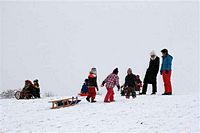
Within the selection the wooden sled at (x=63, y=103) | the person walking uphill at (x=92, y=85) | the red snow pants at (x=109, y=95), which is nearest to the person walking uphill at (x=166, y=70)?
the red snow pants at (x=109, y=95)

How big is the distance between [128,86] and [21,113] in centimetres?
569

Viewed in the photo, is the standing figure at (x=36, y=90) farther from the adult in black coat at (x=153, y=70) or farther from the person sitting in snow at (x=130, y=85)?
the adult in black coat at (x=153, y=70)

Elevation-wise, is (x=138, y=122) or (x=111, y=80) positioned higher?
(x=111, y=80)

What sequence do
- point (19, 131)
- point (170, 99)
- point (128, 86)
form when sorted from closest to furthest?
point (19, 131)
point (170, 99)
point (128, 86)

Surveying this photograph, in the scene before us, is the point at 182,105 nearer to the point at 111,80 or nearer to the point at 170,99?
the point at 170,99

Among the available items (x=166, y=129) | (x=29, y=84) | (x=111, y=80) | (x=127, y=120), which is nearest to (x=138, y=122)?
(x=127, y=120)

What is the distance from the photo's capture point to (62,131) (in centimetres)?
1356

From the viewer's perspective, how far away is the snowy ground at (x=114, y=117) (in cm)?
1294

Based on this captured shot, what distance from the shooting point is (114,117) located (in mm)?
14734

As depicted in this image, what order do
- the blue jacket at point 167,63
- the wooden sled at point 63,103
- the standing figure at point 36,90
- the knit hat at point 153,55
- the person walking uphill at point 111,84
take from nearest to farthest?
1. the blue jacket at point 167,63
2. the wooden sled at point 63,103
3. the person walking uphill at point 111,84
4. the knit hat at point 153,55
5. the standing figure at point 36,90

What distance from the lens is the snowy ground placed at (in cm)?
1294

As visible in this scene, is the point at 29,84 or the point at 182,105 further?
the point at 29,84

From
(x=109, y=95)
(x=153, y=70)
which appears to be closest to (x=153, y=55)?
(x=153, y=70)

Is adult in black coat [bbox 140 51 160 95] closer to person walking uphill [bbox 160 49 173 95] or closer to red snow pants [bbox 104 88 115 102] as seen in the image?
person walking uphill [bbox 160 49 173 95]
